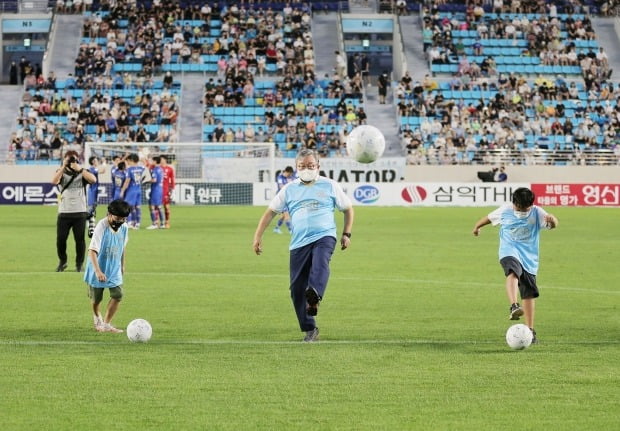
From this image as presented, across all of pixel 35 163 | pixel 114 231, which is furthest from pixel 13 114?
pixel 114 231

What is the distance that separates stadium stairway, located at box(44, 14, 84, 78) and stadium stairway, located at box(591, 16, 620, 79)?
29.9m

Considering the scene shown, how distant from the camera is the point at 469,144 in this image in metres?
56.9

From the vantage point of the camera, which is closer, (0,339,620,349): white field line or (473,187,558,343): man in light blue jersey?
(0,339,620,349): white field line

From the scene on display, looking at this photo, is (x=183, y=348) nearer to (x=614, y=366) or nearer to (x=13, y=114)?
(x=614, y=366)

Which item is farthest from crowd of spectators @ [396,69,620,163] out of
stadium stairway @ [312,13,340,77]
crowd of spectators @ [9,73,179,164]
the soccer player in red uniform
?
the soccer player in red uniform

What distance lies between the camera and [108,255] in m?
12.5

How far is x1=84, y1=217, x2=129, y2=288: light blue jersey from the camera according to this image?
12.4m

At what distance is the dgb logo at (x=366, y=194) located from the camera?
5034 cm

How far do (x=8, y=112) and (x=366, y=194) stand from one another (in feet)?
68.3

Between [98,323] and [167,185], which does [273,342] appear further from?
[167,185]

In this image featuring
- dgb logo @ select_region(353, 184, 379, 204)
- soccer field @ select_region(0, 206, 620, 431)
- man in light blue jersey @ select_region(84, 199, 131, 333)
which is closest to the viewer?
soccer field @ select_region(0, 206, 620, 431)

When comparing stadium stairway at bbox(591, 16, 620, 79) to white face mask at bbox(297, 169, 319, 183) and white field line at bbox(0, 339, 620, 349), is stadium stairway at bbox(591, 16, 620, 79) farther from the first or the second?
white face mask at bbox(297, 169, 319, 183)

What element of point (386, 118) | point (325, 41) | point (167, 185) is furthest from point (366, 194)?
point (325, 41)

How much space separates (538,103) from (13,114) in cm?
2689
